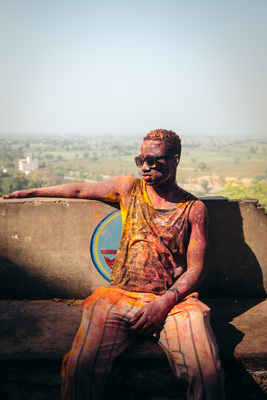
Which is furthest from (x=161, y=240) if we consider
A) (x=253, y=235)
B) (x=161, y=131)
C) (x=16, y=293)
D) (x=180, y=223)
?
(x=16, y=293)

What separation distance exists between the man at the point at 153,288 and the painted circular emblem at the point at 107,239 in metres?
0.26

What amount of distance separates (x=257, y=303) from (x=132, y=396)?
168 cm

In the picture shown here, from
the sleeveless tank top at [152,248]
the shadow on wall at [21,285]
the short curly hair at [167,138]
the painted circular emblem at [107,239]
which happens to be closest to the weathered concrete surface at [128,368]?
the sleeveless tank top at [152,248]

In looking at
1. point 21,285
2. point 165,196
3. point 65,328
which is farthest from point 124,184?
point 21,285

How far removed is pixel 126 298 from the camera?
10.8 ft

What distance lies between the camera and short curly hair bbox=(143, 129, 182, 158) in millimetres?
3443

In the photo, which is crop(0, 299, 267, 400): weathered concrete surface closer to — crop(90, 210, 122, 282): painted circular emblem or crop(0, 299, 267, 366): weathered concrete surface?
crop(0, 299, 267, 366): weathered concrete surface

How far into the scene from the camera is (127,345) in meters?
3.14

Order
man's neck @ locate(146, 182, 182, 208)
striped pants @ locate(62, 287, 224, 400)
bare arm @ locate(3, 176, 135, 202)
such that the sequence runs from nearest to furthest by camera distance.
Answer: striped pants @ locate(62, 287, 224, 400)
man's neck @ locate(146, 182, 182, 208)
bare arm @ locate(3, 176, 135, 202)

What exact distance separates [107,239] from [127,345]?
1.24 meters

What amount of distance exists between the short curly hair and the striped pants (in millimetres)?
1214

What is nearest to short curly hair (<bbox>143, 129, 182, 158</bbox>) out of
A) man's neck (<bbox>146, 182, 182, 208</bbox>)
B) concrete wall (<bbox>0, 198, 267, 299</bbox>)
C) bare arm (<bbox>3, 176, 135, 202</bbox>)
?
man's neck (<bbox>146, 182, 182, 208</bbox>)

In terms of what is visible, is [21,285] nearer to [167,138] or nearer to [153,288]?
[153,288]

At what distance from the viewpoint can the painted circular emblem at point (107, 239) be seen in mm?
4117
